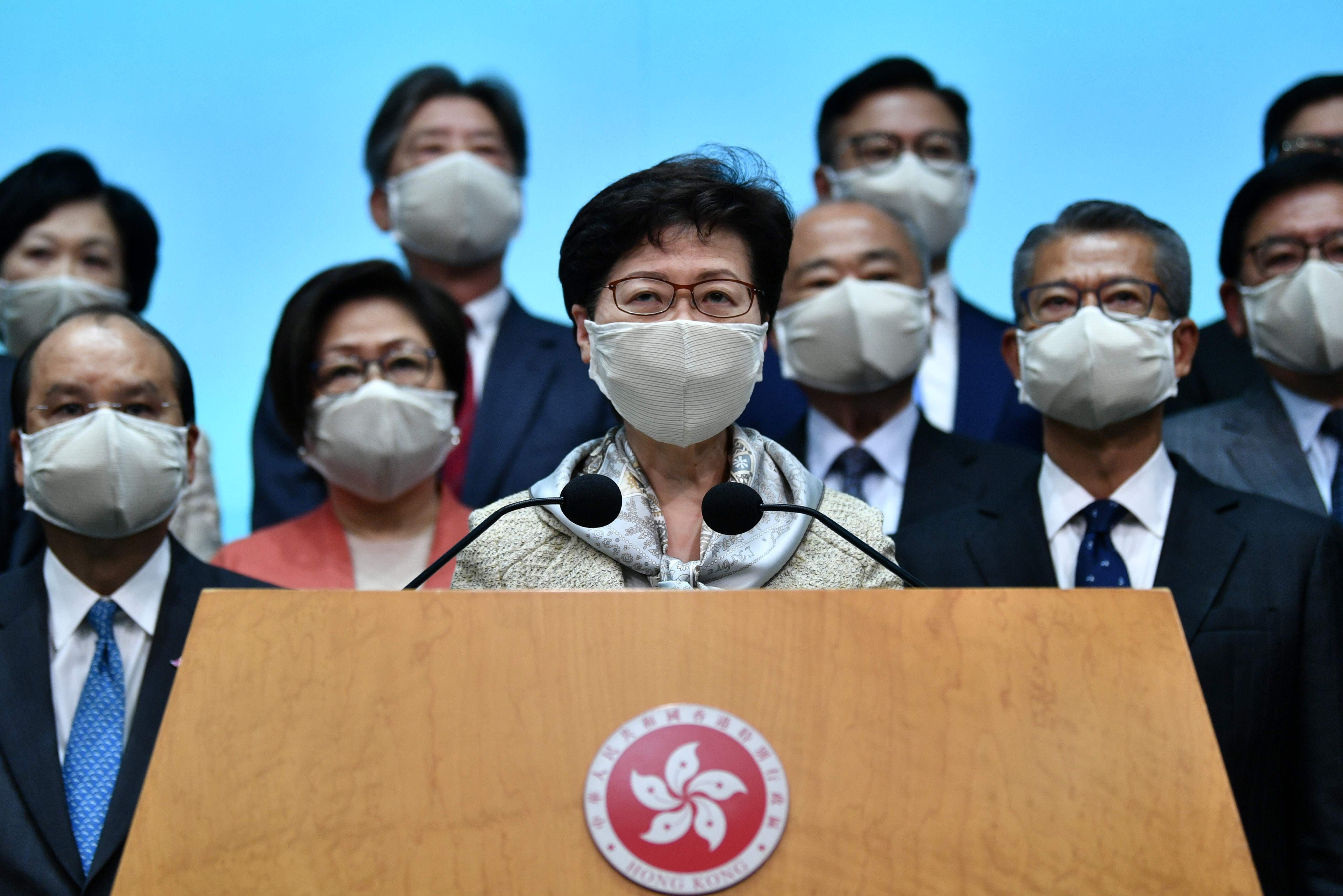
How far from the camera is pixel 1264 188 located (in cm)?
307

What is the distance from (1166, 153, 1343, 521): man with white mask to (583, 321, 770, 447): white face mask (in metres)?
1.44

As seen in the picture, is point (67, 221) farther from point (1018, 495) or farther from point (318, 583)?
point (1018, 495)

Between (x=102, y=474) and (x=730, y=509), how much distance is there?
4.59 ft

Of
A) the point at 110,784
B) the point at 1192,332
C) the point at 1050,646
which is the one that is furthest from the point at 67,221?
the point at 1050,646

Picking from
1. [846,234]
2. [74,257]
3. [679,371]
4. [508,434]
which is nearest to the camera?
[679,371]

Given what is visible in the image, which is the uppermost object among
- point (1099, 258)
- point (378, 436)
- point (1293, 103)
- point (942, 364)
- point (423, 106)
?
point (423, 106)

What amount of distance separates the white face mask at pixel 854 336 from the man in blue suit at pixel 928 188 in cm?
28

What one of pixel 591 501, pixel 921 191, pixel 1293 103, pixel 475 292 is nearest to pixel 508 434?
pixel 475 292

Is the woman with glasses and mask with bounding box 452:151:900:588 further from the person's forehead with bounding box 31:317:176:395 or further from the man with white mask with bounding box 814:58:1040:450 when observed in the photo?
the man with white mask with bounding box 814:58:1040:450

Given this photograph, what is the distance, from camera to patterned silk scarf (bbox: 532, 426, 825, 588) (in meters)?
1.82

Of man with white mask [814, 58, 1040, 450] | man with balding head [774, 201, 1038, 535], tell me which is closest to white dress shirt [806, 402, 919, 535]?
man with balding head [774, 201, 1038, 535]

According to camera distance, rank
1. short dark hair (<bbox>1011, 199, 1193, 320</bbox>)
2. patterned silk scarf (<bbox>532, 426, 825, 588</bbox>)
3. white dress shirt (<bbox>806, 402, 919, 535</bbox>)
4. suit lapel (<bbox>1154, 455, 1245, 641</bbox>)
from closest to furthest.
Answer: patterned silk scarf (<bbox>532, 426, 825, 588</bbox>)
suit lapel (<bbox>1154, 455, 1245, 641</bbox>)
short dark hair (<bbox>1011, 199, 1193, 320</bbox>)
white dress shirt (<bbox>806, 402, 919, 535</bbox>)

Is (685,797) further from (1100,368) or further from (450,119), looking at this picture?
(450,119)

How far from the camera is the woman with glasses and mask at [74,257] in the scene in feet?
A: 10.7
